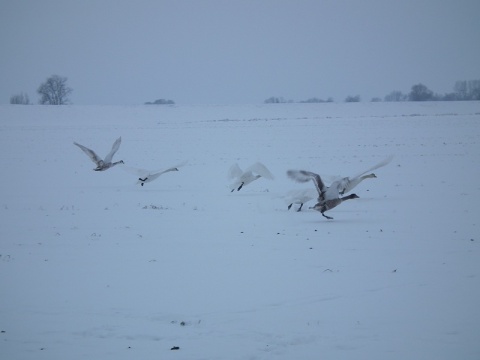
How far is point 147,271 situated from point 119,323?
5.72 ft

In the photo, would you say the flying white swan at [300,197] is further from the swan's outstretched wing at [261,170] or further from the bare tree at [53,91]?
the bare tree at [53,91]

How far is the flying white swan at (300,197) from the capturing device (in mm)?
11822

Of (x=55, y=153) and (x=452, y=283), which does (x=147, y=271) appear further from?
(x=55, y=153)

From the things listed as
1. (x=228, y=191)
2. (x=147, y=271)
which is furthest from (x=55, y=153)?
(x=147, y=271)

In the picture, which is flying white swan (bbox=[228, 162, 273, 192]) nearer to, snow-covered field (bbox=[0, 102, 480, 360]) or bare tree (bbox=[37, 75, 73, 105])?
snow-covered field (bbox=[0, 102, 480, 360])

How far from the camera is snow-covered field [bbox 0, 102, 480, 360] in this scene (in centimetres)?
536

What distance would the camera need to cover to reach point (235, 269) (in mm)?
7598

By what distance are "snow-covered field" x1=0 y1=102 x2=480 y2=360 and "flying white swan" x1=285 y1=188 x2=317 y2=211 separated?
0.74ft

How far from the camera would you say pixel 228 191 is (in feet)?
50.8

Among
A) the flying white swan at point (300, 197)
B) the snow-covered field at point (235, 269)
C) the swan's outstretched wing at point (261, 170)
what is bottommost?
the snow-covered field at point (235, 269)

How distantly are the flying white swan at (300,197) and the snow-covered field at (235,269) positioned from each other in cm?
23

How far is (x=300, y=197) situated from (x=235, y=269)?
4.59 m

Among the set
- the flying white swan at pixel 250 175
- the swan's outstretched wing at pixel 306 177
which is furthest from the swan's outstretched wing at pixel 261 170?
the swan's outstretched wing at pixel 306 177

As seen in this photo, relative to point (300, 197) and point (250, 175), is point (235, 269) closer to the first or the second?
point (300, 197)
